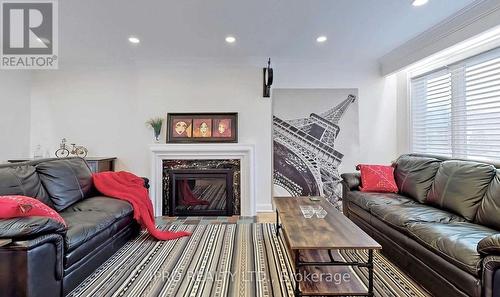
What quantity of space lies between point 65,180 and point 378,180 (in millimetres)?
3712

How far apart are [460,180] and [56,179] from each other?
408cm

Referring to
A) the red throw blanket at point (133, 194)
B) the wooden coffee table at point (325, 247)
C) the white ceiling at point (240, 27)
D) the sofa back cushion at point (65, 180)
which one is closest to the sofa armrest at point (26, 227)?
the sofa back cushion at point (65, 180)

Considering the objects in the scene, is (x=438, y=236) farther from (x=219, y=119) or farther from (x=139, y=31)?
(x=139, y=31)

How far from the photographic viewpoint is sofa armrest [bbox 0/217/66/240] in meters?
1.68

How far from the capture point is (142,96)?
15.0 ft

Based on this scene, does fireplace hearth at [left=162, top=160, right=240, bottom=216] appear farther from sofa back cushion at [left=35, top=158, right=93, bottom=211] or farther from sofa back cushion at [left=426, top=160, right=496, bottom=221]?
sofa back cushion at [left=426, top=160, right=496, bottom=221]

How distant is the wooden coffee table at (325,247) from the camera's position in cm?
186

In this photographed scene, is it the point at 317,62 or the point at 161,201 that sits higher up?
the point at 317,62

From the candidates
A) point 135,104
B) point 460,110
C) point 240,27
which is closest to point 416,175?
point 460,110

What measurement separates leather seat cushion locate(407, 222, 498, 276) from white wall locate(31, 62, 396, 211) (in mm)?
2459

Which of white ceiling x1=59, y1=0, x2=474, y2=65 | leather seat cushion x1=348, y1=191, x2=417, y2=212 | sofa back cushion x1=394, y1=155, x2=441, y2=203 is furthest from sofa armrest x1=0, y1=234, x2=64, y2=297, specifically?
sofa back cushion x1=394, y1=155, x2=441, y2=203

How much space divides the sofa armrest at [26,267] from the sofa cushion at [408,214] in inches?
108

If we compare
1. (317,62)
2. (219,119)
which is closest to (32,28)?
(219,119)

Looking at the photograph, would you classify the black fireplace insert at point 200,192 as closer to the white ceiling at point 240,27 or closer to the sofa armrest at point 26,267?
the white ceiling at point 240,27
